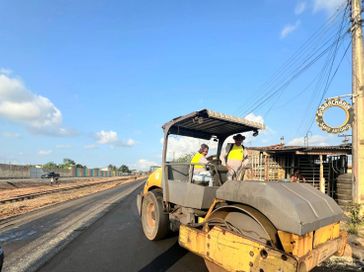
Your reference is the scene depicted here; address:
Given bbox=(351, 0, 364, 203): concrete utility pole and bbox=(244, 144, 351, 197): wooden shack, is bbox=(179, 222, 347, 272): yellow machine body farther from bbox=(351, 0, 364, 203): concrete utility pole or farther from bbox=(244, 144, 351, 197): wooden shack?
bbox=(244, 144, 351, 197): wooden shack

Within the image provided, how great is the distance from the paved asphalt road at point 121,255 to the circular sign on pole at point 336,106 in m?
7.10

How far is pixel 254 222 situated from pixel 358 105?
8282 millimetres

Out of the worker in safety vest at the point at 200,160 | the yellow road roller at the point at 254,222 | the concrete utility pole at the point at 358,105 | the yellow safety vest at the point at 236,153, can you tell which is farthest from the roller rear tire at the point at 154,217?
the concrete utility pole at the point at 358,105

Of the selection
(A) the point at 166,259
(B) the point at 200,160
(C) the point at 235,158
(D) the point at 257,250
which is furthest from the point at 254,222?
(A) the point at 166,259

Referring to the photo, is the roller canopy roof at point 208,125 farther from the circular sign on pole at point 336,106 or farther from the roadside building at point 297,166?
the roadside building at point 297,166

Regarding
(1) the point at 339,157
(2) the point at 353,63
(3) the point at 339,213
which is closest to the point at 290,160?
(1) the point at 339,157

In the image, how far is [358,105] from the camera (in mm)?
10445

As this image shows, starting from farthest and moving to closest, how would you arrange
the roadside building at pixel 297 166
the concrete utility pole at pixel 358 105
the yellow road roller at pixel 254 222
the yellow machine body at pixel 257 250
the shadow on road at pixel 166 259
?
the roadside building at pixel 297 166 → the concrete utility pole at pixel 358 105 → the shadow on road at pixel 166 259 → the yellow road roller at pixel 254 222 → the yellow machine body at pixel 257 250

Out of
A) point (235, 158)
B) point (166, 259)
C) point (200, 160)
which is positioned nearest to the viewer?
point (166, 259)

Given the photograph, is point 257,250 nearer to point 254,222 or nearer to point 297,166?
point 254,222

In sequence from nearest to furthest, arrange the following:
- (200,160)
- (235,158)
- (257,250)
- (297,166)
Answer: (257,250), (235,158), (200,160), (297,166)

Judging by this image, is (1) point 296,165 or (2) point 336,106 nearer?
(2) point 336,106

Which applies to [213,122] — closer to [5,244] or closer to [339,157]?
→ [5,244]

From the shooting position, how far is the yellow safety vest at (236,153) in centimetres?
600
